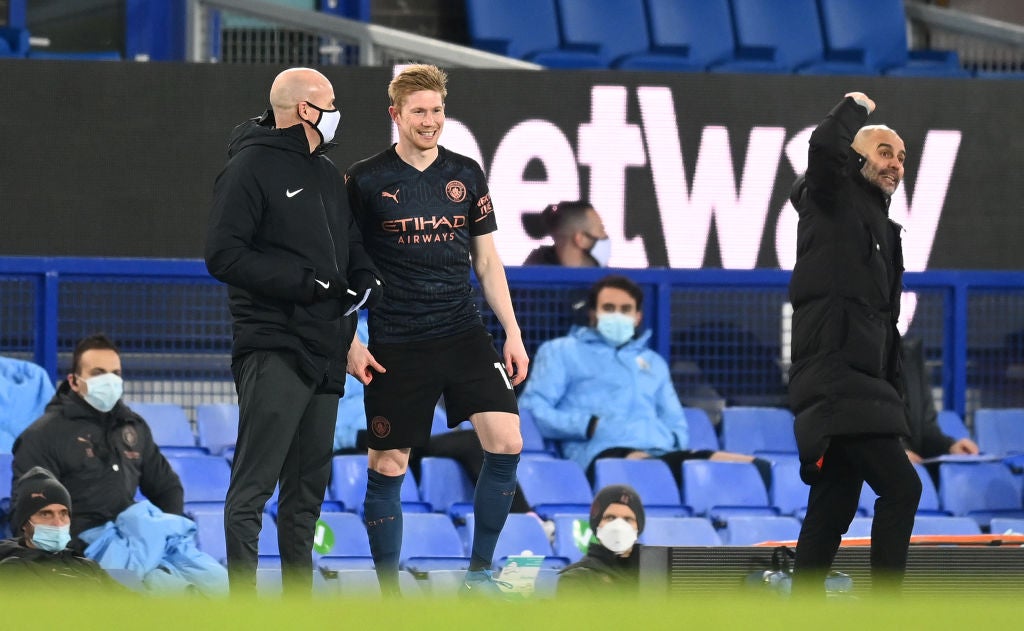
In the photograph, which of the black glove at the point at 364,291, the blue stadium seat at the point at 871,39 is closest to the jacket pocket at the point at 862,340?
the black glove at the point at 364,291

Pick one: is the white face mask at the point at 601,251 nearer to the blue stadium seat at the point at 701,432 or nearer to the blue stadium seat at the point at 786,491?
the blue stadium seat at the point at 701,432

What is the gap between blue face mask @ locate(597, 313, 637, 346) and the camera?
8.97 metres

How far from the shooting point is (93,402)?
7387mm

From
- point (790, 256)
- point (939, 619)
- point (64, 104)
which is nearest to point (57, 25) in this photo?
point (64, 104)

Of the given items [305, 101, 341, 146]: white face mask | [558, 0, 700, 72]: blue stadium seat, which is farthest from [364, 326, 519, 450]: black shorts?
[558, 0, 700, 72]: blue stadium seat

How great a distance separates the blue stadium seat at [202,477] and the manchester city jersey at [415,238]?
2697 mm

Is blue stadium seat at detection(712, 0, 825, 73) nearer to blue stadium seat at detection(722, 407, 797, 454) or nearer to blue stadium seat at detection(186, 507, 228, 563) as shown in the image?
blue stadium seat at detection(722, 407, 797, 454)

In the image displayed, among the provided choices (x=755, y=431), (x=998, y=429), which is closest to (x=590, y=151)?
(x=755, y=431)

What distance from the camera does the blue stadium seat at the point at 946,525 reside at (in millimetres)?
8242

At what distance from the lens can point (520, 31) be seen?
1297 cm

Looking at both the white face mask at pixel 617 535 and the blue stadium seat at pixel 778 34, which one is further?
the blue stadium seat at pixel 778 34

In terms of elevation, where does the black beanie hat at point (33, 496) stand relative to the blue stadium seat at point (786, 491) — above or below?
above

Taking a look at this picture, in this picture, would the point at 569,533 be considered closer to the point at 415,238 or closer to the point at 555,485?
the point at 555,485

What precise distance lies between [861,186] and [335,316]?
167 centimetres
